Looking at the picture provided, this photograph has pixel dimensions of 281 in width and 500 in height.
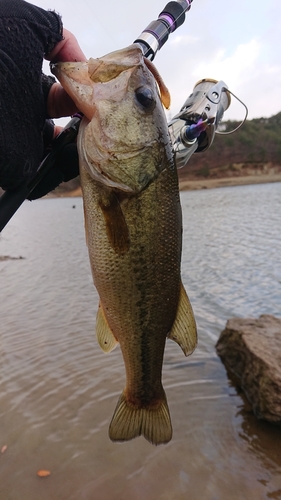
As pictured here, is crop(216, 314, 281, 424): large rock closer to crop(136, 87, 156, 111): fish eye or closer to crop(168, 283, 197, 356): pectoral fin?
crop(168, 283, 197, 356): pectoral fin

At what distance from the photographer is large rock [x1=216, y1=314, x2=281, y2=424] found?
12.9 ft

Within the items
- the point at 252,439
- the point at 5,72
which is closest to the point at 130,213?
the point at 5,72

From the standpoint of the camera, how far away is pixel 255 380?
4.27 m

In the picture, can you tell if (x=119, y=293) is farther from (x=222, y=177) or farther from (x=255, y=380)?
(x=222, y=177)

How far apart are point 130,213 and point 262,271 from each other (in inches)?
341

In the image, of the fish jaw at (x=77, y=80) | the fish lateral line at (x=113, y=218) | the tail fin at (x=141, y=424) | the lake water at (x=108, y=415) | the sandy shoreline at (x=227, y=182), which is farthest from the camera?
the sandy shoreline at (x=227, y=182)

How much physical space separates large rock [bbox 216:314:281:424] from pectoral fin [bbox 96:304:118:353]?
8.44 ft

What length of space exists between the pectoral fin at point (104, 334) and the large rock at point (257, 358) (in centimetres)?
257

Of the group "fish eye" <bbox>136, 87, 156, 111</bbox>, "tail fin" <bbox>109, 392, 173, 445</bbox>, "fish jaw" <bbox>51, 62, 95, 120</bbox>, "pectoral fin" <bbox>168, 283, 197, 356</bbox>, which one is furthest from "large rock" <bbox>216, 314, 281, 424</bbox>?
"fish jaw" <bbox>51, 62, 95, 120</bbox>

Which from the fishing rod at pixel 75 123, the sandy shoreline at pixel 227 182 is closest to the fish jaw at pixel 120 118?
the fishing rod at pixel 75 123

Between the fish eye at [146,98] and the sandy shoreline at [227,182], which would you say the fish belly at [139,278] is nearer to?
the fish eye at [146,98]

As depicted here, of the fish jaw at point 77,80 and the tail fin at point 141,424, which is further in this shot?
the tail fin at point 141,424

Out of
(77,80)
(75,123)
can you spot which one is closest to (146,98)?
(77,80)

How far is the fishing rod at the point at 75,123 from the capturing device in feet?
6.36
